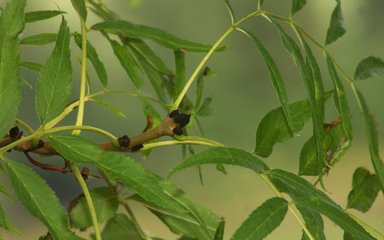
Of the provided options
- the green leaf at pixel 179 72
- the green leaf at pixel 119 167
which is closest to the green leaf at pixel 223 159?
the green leaf at pixel 119 167

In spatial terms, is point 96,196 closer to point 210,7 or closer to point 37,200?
point 37,200

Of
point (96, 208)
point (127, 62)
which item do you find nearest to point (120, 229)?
point (96, 208)

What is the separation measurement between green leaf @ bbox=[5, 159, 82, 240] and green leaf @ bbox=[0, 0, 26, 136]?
4cm

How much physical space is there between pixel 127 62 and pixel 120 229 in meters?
0.15

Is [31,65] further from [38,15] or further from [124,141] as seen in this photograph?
[124,141]

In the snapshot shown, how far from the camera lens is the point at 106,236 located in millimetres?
628

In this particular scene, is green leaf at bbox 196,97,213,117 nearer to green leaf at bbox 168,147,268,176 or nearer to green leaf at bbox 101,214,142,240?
green leaf at bbox 101,214,142,240

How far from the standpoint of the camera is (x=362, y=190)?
55 cm

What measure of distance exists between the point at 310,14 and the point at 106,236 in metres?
4.23

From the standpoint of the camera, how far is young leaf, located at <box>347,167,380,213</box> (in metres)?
0.55

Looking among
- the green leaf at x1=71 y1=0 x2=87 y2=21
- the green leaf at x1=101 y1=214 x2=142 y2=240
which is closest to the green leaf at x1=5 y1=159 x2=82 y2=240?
the green leaf at x1=71 y1=0 x2=87 y2=21

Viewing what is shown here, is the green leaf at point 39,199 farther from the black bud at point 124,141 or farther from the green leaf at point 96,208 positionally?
the green leaf at point 96,208

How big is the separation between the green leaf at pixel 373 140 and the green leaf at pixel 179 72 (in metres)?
0.12

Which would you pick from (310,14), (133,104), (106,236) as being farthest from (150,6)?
(106,236)
